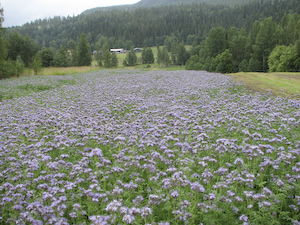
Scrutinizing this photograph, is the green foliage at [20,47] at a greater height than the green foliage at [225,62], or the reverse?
the green foliage at [20,47]

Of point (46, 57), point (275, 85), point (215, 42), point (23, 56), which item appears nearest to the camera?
point (275, 85)

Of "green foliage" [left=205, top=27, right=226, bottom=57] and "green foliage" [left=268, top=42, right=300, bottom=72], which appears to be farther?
"green foliage" [left=205, top=27, right=226, bottom=57]

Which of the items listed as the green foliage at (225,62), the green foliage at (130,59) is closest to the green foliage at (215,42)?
the green foliage at (225,62)

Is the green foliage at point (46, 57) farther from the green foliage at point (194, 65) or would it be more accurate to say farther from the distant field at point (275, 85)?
the distant field at point (275, 85)

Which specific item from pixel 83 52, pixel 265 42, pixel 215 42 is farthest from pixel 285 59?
pixel 83 52

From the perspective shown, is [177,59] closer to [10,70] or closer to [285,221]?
[10,70]

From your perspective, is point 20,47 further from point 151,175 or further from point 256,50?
point 256,50

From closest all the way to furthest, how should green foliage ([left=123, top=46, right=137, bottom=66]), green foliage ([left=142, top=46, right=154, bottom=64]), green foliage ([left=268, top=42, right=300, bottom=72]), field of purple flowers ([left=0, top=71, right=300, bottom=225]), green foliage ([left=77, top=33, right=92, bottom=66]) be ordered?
field of purple flowers ([left=0, top=71, right=300, bottom=225]) → green foliage ([left=268, top=42, right=300, bottom=72]) → green foliage ([left=77, top=33, right=92, bottom=66]) → green foliage ([left=123, top=46, right=137, bottom=66]) → green foliage ([left=142, top=46, right=154, bottom=64])

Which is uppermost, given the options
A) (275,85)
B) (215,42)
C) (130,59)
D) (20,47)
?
(20,47)

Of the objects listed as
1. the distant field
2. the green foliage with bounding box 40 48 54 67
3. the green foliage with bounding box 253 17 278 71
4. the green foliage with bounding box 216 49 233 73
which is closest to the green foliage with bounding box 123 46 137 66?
the green foliage with bounding box 40 48 54 67

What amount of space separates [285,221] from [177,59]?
386ft

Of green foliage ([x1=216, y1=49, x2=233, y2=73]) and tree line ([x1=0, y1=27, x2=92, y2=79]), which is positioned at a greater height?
tree line ([x1=0, y1=27, x2=92, y2=79])

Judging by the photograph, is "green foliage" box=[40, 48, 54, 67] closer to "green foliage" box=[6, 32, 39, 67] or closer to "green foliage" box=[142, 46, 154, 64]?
"green foliage" box=[6, 32, 39, 67]

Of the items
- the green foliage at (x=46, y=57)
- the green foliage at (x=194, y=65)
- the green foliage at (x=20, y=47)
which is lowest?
the green foliage at (x=194, y=65)
